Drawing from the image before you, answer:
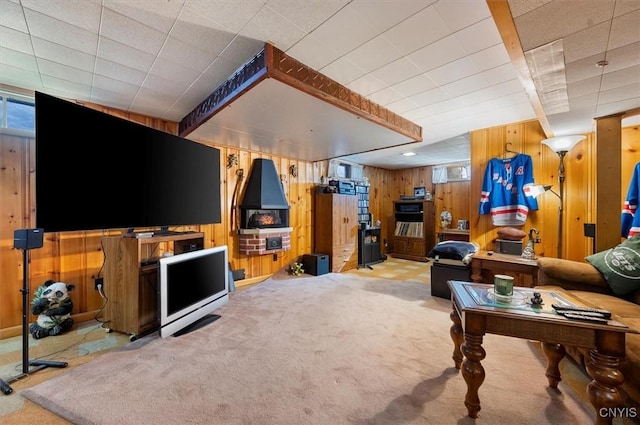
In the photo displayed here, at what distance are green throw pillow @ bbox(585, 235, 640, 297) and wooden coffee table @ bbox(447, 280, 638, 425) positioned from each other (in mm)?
921

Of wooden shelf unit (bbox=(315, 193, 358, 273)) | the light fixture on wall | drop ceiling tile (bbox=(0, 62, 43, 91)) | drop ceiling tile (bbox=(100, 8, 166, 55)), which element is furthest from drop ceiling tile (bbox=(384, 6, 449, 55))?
wooden shelf unit (bbox=(315, 193, 358, 273))

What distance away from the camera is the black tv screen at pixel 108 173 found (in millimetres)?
1672

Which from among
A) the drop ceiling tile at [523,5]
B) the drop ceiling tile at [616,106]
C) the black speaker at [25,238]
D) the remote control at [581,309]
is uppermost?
the drop ceiling tile at [523,5]

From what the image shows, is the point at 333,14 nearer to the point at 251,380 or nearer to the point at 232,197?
the point at 251,380

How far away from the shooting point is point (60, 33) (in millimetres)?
1646

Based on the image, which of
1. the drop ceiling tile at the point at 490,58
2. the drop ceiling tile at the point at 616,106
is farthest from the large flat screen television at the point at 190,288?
the drop ceiling tile at the point at 616,106

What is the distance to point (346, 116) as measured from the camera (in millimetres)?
2617

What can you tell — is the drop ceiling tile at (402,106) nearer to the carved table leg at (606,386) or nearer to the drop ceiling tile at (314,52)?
the drop ceiling tile at (314,52)

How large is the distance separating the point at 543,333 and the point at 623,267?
1.45m

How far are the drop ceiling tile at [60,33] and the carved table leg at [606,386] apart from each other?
3335 mm

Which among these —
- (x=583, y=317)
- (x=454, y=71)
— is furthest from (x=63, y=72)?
(x=583, y=317)

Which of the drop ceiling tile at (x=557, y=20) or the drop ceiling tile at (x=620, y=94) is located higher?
the drop ceiling tile at (x=557, y=20)

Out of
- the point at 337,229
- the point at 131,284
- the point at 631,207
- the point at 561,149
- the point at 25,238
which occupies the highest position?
the point at 561,149

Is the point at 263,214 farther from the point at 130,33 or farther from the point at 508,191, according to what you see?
the point at 508,191
